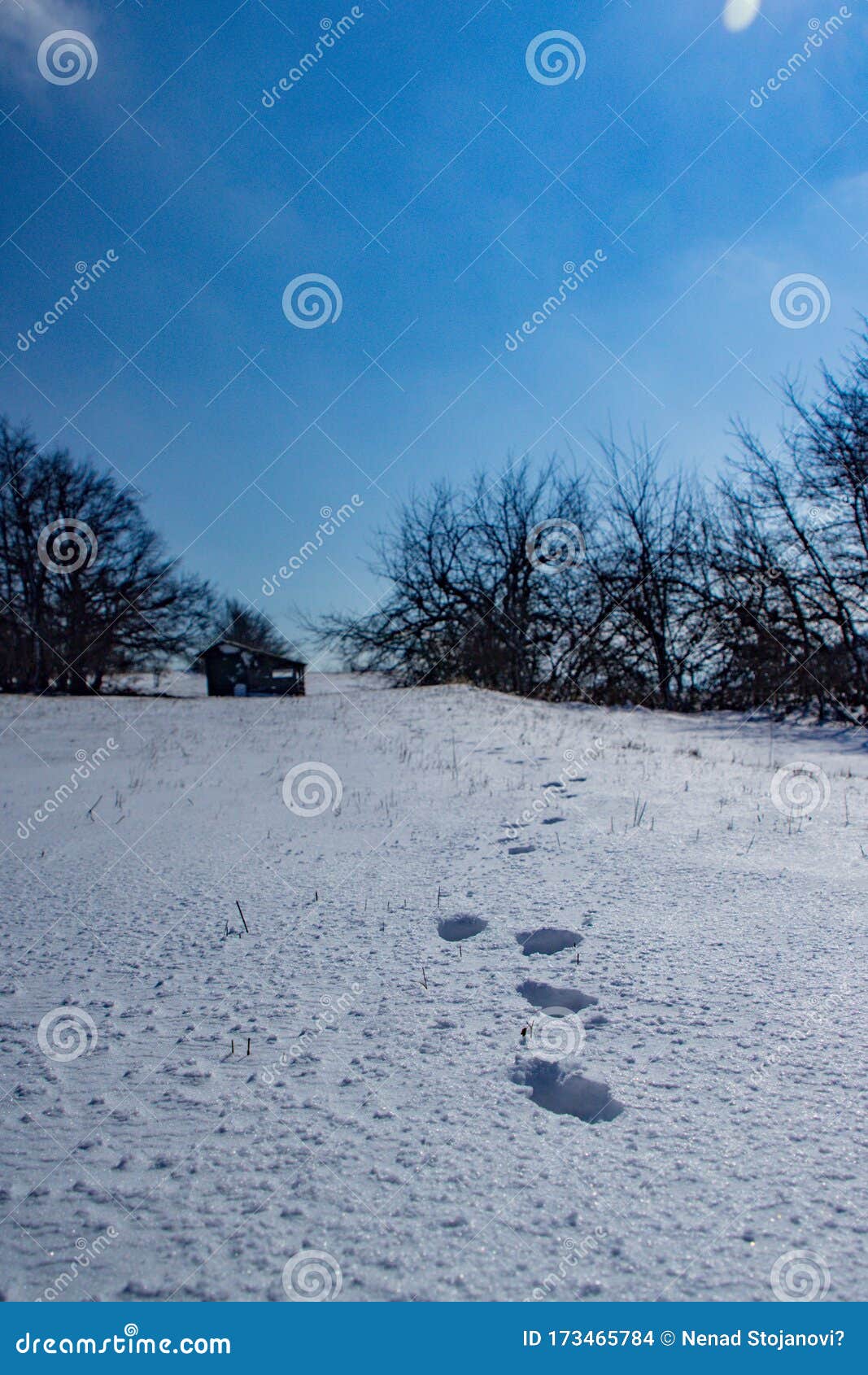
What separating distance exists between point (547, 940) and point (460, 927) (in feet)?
1.22

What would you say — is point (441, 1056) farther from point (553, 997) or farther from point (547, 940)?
point (547, 940)

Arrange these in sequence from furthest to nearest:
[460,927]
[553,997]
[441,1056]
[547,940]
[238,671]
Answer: [238,671]
[460,927]
[547,940]
[553,997]
[441,1056]

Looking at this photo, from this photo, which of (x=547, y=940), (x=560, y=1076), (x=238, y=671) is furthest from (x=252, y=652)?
(x=560, y=1076)

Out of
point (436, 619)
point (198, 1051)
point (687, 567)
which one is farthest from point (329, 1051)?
point (436, 619)

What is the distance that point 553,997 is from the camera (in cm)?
230

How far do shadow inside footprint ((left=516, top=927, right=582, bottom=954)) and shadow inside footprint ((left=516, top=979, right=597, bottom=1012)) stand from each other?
27 cm

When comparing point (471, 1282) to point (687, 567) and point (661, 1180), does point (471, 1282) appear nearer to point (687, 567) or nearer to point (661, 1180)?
point (661, 1180)

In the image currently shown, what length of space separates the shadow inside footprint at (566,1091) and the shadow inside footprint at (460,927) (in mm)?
904

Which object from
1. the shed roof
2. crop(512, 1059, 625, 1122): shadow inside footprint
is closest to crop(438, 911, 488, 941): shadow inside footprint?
crop(512, 1059, 625, 1122): shadow inside footprint

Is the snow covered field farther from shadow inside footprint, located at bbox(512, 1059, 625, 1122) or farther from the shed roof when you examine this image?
the shed roof

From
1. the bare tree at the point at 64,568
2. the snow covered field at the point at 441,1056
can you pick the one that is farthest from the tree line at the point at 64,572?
the snow covered field at the point at 441,1056

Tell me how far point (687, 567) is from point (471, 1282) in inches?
642

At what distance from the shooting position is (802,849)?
3.75m

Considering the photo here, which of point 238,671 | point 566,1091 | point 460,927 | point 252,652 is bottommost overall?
point 566,1091
